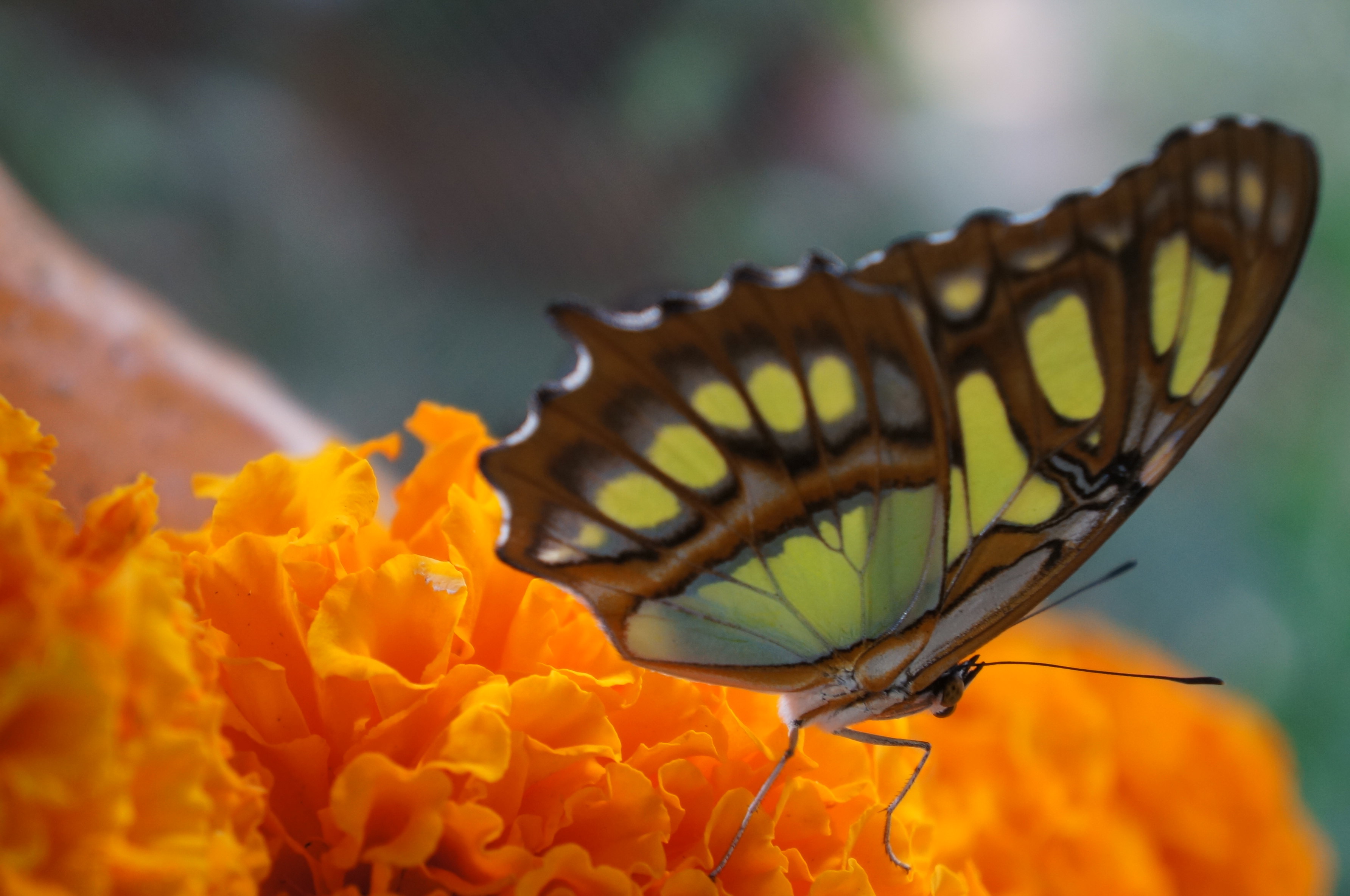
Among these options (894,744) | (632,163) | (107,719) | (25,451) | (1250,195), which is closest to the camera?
(107,719)

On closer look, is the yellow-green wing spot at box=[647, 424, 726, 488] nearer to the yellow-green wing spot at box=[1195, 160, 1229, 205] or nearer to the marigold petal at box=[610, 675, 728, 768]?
the marigold petal at box=[610, 675, 728, 768]

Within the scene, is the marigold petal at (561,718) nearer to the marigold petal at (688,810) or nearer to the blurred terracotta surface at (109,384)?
the marigold petal at (688,810)

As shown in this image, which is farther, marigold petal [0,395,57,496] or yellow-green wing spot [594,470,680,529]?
yellow-green wing spot [594,470,680,529]

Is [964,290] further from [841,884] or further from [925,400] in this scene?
[841,884]

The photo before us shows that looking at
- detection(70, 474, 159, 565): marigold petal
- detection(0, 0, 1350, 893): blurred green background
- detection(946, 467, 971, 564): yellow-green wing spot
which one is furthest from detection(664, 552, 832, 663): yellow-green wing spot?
detection(0, 0, 1350, 893): blurred green background

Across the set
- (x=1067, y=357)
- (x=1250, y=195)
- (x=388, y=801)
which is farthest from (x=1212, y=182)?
(x=388, y=801)

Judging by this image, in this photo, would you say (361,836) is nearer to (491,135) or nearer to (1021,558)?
(1021,558)
